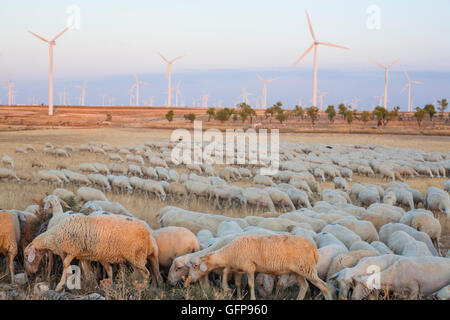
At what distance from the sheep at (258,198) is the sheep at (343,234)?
12.3 feet

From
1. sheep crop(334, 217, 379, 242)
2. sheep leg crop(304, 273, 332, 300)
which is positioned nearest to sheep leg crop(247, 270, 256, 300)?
sheep leg crop(304, 273, 332, 300)

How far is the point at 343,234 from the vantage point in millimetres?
7695

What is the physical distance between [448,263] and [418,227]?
119 inches

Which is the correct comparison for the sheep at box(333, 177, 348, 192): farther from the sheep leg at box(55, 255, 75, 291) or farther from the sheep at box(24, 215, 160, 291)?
the sheep leg at box(55, 255, 75, 291)

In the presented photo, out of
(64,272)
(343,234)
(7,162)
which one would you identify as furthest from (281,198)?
(7,162)

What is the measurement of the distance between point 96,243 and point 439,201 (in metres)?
9.58

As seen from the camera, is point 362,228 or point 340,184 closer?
point 362,228

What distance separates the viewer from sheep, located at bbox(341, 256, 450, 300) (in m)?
5.59

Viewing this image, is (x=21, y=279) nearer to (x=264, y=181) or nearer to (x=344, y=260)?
(x=344, y=260)

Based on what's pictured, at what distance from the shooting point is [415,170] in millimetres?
19656

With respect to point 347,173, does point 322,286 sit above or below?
below

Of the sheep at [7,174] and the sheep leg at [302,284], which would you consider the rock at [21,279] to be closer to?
the sheep leg at [302,284]
